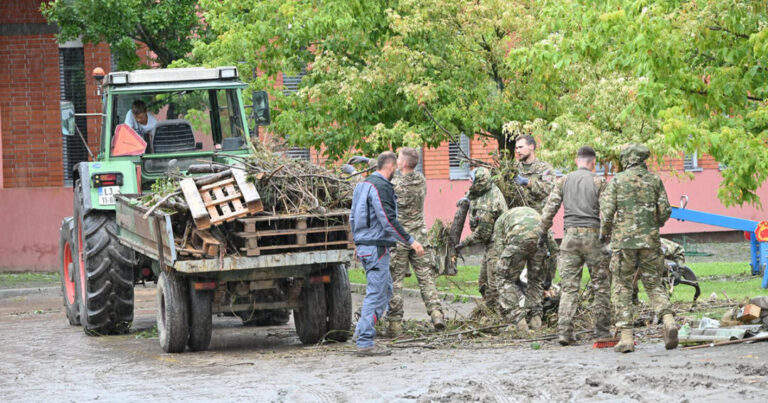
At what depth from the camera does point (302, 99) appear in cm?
1900

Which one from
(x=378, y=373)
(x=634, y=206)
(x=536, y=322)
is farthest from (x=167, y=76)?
(x=634, y=206)

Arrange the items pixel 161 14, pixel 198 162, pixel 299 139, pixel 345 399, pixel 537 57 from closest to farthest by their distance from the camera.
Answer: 1. pixel 345 399
2. pixel 198 162
3. pixel 537 57
4. pixel 299 139
5. pixel 161 14

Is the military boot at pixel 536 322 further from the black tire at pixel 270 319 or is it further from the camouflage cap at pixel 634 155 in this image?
the black tire at pixel 270 319

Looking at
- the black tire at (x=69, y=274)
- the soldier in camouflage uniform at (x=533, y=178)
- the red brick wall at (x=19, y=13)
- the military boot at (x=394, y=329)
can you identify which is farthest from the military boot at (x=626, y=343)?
the red brick wall at (x=19, y=13)

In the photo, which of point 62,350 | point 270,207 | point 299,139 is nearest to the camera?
point 270,207

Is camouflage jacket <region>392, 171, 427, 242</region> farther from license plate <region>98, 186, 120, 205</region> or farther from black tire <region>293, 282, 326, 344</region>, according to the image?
license plate <region>98, 186, 120, 205</region>

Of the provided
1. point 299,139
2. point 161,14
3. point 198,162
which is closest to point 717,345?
point 198,162

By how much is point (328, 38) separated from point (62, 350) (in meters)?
8.86

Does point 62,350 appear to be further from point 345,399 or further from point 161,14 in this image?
point 161,14

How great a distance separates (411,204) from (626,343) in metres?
3.22

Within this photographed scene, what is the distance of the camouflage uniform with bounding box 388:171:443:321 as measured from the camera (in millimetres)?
12000

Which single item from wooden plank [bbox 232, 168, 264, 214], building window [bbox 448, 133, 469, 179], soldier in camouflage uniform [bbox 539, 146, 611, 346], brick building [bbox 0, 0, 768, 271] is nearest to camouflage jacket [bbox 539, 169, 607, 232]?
soldier in camouflage uniform [bbox 539, 146, 611, 346]

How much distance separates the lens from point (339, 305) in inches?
455

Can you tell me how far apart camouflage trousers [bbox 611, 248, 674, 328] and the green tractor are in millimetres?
4518
